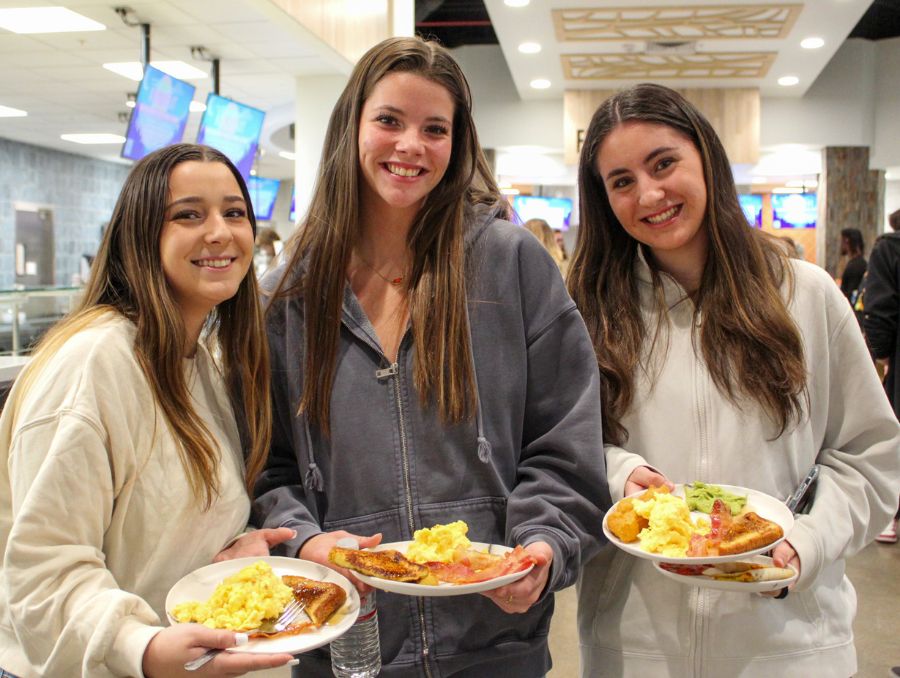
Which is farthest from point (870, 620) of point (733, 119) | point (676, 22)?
point (733, 119)

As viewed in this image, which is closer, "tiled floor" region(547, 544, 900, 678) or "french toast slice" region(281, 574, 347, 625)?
"french toast slice" region(281, 574, 347, 625)

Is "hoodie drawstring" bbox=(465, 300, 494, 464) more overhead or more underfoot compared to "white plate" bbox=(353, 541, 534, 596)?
more overhead

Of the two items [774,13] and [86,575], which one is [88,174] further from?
[86,575]

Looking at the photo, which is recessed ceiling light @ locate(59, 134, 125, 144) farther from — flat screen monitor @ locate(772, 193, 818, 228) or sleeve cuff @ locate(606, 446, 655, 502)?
sleeve cuff @ locate(606, 446, 655, 502)

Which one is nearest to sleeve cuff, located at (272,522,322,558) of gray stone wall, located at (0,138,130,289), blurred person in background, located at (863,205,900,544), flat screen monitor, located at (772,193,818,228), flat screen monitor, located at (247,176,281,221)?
blurred person in background, located at (863,205,900,544)

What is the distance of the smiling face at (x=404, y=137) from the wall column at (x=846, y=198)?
1110 cm

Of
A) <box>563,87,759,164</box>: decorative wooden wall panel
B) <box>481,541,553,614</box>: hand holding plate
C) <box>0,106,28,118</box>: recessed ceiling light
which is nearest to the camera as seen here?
<box>481,541,553,614</box>: hand holding plate

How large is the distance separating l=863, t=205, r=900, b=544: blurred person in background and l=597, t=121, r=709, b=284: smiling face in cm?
323

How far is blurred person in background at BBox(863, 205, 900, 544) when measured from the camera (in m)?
4.49

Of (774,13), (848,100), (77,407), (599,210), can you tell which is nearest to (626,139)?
(599,210)

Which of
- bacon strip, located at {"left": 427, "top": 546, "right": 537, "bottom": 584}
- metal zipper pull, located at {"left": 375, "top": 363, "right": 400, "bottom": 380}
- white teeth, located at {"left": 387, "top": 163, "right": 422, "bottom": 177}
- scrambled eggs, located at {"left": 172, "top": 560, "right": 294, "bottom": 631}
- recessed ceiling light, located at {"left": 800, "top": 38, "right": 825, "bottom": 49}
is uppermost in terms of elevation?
recessed ceiling light, located at {"left": 800, "top": 38, "right": 825, "bottom": 49}

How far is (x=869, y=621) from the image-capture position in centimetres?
401

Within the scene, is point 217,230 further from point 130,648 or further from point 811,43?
point 811,43

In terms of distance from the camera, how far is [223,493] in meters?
1.58
